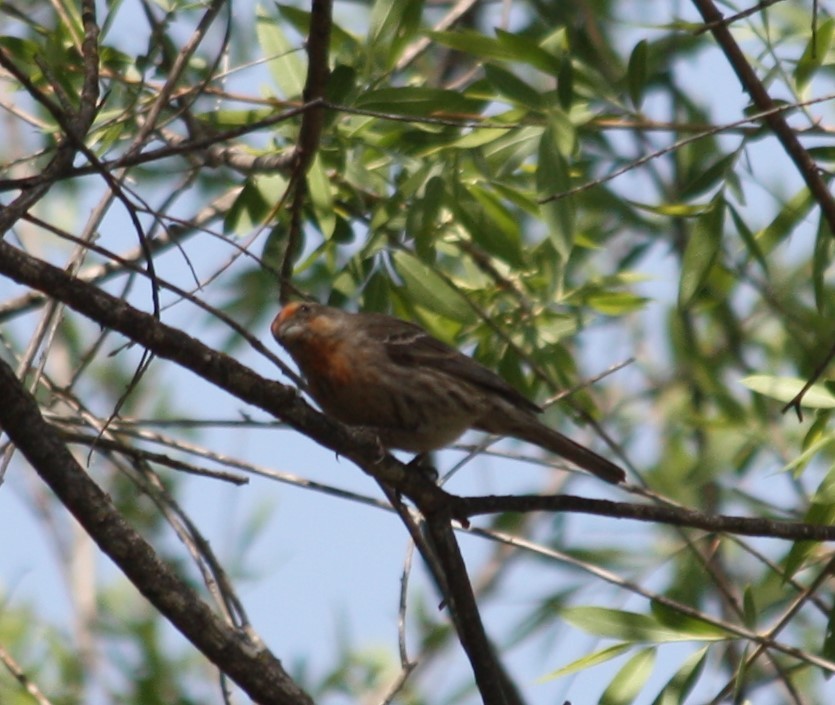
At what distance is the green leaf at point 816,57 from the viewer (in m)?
5.13

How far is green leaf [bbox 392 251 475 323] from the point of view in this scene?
517 cm

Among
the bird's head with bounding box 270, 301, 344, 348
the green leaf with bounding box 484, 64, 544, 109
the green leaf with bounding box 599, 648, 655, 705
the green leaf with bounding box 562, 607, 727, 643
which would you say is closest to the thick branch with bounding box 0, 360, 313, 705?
the green leaf with bounding box 562, 607, 727, 643

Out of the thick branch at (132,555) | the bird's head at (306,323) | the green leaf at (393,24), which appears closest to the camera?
the thick branch at (132,555)

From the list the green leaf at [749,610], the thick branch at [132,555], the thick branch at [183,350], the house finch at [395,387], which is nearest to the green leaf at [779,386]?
the green leaf at [749,610]

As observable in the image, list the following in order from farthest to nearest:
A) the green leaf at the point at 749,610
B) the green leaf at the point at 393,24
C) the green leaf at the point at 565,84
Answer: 1. the green leaf at the point at 393,24
2. the green leaf at the point at 565,84
3. the green leaf at the point at 749,610

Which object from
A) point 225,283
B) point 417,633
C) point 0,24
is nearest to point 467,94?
point 225,283

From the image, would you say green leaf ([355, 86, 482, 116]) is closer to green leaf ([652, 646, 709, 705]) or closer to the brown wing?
the brown wing

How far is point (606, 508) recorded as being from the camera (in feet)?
13.8

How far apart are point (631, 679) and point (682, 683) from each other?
0.21 metres

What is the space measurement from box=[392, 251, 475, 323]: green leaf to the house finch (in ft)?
2.97

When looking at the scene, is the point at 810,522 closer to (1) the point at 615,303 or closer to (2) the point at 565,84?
(1) the point at 615,303

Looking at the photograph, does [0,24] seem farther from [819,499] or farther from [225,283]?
[819,499]

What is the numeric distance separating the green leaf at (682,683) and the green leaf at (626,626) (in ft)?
0.31

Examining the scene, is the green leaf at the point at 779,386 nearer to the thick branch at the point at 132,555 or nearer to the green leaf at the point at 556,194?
the green leaf at the point at 556,194
